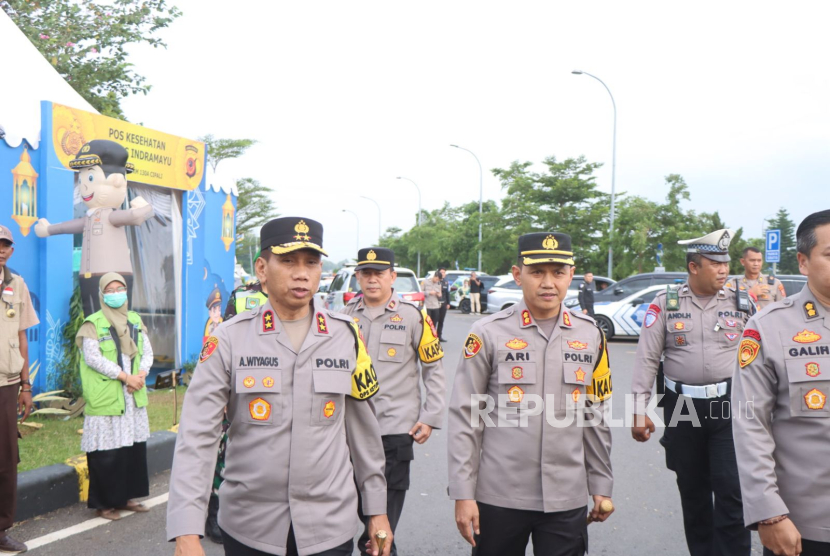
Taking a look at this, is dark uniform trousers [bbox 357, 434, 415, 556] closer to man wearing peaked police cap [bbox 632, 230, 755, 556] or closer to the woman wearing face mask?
man wearing peaked police cap [bbox 632, 230, 755, 556]

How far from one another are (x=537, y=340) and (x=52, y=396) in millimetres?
6515

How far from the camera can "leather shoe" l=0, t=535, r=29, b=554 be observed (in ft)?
13.8

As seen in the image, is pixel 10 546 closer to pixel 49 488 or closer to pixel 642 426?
pixel 49 488

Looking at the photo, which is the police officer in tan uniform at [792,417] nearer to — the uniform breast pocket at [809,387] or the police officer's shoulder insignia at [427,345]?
the uniform breast pocket at [809,387]

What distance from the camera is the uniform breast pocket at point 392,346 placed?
14.8 feet

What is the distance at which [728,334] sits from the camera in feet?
13.5

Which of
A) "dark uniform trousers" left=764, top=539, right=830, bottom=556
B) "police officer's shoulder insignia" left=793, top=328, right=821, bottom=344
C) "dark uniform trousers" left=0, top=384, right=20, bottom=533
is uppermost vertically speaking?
"police officer's shoulder insignia" left=793, top=328, right=821, bottom=344

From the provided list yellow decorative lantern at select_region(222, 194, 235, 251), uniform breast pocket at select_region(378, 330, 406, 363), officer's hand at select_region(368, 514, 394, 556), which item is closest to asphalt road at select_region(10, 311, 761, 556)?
uniform breast pocket at select_region(378, 330, 406, 363)

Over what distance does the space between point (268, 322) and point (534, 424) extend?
1197mm

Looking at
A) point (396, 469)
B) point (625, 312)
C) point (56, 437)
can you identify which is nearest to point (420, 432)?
point (396, 469)

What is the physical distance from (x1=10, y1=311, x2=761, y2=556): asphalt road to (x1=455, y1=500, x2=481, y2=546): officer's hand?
157 cm

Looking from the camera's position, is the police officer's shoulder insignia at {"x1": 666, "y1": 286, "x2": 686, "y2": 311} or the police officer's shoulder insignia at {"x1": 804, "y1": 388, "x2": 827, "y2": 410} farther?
the police officer's shoulder insignia at {"x1": 666, "y1": 286, "x2": 686, "y2": 311}

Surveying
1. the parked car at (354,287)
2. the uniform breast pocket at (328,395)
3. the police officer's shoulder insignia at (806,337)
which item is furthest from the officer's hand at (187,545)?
the parked car at (354,287)

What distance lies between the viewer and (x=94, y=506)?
4895 millimetres
